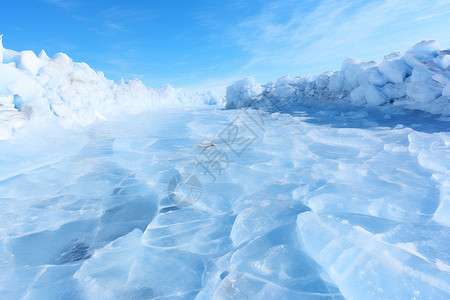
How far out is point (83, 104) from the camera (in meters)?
11.9

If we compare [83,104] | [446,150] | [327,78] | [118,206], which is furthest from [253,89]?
[118,206]

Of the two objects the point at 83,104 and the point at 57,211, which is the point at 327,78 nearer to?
the point at 83,104

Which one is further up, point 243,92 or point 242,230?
point 243,92

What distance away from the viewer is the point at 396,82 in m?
9.40

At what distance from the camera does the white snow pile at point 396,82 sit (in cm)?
754

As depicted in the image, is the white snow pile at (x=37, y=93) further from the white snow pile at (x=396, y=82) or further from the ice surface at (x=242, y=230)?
the white snow pile at (x=396, y=82)

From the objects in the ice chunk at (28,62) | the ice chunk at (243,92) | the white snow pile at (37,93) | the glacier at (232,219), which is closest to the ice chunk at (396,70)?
the glacier at (232,219)

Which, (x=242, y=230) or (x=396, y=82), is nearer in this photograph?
(x=242, y=230)

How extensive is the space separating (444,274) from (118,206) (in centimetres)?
306

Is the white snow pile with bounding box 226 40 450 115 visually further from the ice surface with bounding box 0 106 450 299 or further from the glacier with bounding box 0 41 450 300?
the ice surface with bounding box 0 106 450 299

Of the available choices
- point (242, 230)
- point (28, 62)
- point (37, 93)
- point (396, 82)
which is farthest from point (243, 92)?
point (242, 230)

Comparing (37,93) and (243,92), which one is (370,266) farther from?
(243,92)

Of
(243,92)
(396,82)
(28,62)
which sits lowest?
(396,82)

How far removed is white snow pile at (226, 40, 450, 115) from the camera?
297 inches
